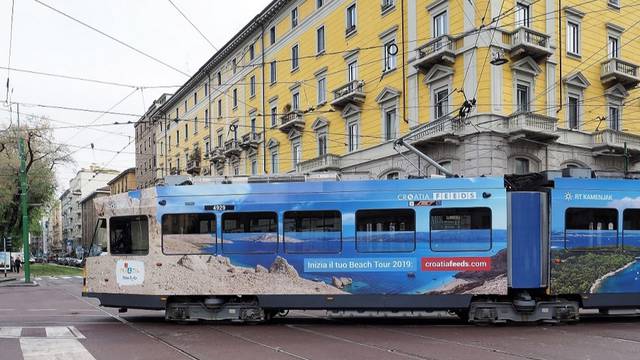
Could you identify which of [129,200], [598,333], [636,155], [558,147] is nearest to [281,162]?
[558,147]

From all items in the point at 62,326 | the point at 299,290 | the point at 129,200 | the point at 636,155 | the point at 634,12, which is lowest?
the point at 62,326

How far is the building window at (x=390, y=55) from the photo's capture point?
26703mm

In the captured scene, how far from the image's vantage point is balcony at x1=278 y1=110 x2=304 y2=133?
34062 millimetres

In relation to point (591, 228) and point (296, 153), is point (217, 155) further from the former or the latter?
point (591, 228)

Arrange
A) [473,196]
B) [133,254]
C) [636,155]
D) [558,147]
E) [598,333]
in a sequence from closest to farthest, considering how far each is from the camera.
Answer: [598,333]
[473,196]
[133,254]
[558,147]
[636,155]

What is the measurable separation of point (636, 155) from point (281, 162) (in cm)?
2034

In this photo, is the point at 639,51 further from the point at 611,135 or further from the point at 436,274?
the point at 436,274

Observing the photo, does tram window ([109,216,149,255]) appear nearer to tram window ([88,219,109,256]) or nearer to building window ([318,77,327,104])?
tram window ([88,219,109,256])

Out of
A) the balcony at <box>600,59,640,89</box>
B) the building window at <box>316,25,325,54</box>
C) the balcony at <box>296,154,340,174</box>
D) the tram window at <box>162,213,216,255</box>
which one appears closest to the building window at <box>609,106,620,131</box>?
the balcony at <box>600,59,640,89</box>

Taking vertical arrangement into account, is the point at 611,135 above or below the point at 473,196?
above

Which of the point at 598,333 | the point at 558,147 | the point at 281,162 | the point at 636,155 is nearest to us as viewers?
the point at 598,333

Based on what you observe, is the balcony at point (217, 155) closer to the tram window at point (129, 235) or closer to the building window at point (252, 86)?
the building window at point (252, 86)

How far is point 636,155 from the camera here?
27188 mm

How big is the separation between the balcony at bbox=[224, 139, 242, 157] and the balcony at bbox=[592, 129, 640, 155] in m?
24.6
